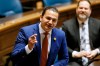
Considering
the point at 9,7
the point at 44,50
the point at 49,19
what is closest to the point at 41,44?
the point at 44,50

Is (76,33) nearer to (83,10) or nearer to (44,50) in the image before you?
(83,10)

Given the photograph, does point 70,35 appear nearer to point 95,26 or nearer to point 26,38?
point 95,26

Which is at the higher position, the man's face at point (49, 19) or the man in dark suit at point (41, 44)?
the man's face at point (49, 19)

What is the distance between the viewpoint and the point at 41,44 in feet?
6.71

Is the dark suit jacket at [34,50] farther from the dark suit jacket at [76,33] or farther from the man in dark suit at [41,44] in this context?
the dark suit jacket at [76,33]

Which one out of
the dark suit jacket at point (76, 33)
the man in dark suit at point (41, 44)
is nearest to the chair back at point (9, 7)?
the dark suit jacket at point (76, 33)

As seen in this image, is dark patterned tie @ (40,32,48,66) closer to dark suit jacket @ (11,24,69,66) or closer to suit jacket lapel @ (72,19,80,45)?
dark suit jacket @ (11,24,69,66)

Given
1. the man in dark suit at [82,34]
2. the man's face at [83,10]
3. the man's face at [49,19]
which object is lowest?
the man in dark suit at [82,34]

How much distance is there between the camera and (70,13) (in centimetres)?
331

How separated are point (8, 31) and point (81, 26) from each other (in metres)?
0.72

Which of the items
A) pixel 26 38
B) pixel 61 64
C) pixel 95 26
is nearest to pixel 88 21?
pixel 95 26

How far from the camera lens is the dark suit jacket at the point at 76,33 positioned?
251cm

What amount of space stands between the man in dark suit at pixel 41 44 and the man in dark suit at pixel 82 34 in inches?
14.5

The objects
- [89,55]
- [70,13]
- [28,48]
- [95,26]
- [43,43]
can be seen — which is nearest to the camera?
[28,48]
